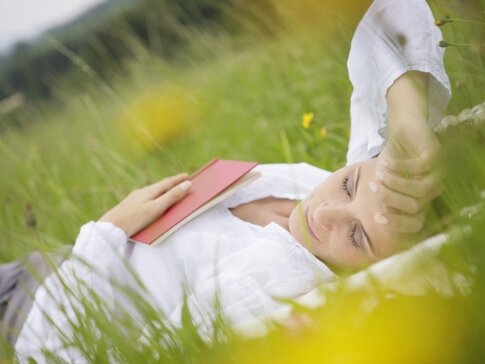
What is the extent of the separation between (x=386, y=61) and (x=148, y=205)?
62 centimetres

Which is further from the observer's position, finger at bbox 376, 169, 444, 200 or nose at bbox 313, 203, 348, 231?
nose at bbox 313, 203, 348, 231

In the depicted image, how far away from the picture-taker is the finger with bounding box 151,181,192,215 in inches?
57.6

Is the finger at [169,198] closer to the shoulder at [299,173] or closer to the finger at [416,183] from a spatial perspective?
the shoulder at [299,173]

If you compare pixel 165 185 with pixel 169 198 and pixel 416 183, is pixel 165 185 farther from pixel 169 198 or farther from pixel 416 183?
pixel 416 183

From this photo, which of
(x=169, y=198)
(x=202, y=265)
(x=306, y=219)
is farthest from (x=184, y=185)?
(x=306, y=219)

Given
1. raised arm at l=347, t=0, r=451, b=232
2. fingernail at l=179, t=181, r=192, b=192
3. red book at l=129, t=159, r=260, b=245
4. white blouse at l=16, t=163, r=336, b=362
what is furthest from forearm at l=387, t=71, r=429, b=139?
fingernail at l=179, t=181, r=192, b=192

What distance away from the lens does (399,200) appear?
96 centimetres

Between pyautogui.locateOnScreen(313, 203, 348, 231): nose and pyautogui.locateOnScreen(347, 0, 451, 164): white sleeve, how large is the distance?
219 mm

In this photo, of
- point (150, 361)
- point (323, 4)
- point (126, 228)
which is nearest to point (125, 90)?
point (126, 228)

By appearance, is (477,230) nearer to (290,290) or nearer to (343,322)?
(343,322)

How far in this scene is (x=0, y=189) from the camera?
11.3 feet

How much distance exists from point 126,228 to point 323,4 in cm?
68

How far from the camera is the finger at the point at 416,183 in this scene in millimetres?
833

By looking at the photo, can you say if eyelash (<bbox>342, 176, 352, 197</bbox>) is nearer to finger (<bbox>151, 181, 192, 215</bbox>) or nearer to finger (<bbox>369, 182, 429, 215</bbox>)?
finger (<bbox>369, 182, 429, 215</bbox>)
